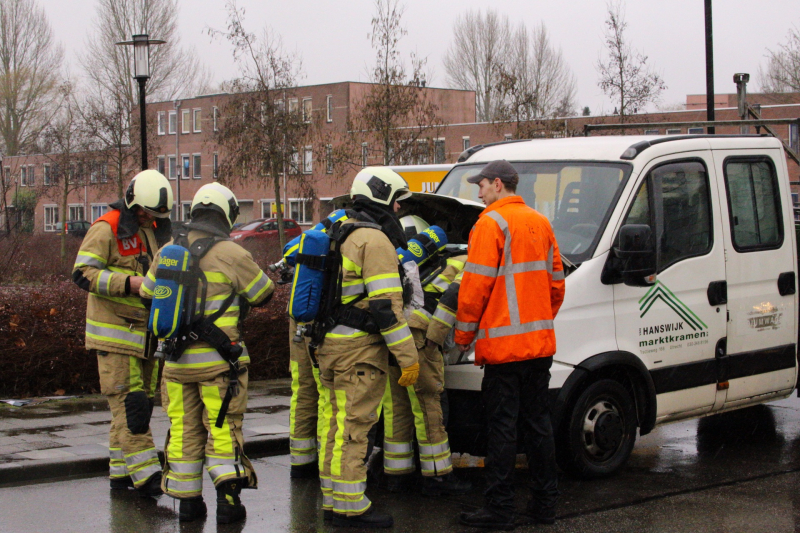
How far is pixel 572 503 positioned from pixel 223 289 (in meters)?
2.46

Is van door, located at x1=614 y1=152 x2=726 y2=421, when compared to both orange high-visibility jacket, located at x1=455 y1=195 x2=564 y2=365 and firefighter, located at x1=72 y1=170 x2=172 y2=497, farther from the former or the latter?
firefighter, located at x1=72 y1=170 x2=172 y2=497

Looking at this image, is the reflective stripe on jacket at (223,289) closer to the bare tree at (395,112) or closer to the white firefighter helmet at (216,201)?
the white firefighter helmet at (216,201)

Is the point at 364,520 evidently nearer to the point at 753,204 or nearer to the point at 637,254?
the point at 637,254

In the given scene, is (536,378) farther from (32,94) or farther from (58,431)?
(32,94)

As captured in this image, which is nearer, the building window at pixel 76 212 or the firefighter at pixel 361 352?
the firefighter at pixel 361 352

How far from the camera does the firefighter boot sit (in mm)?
5316

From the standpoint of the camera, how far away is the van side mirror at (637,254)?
18.9 feet

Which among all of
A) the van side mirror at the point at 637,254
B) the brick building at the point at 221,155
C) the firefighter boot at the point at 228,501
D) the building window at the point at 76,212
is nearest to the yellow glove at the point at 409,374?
the firefighter boot at the point at 228,501

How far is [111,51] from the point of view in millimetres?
49969

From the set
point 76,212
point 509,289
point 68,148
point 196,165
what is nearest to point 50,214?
point 76,212

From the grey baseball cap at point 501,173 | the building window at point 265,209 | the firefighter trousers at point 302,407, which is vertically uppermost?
the building window at point 265,209

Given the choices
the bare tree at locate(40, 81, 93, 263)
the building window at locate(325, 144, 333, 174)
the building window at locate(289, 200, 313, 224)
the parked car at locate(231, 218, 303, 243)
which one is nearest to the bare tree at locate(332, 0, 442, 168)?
the building window at locate(325, 144, 333, 174)

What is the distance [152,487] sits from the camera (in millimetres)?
5906

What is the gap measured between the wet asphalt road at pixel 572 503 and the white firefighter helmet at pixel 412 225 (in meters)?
1.71
